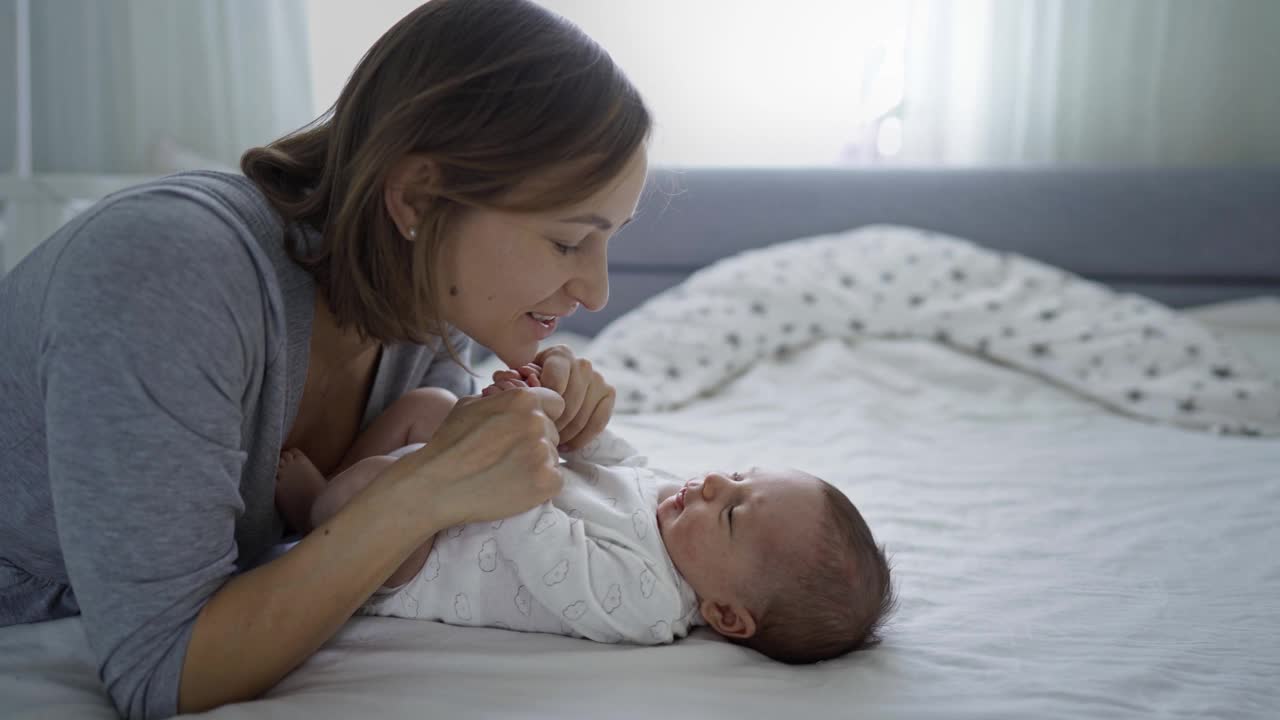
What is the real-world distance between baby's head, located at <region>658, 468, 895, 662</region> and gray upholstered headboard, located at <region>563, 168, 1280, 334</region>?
5.20 ft

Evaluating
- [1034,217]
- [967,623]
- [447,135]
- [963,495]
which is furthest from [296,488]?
[1034,217]

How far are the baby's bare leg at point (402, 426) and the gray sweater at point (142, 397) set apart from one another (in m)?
0.34

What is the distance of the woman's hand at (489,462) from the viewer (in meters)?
0.86

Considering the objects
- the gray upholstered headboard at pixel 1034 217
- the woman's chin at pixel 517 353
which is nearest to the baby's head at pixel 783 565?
the woman's chin at pixel 517 353

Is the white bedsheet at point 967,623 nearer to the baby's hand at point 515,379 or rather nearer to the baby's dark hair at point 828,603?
the baby's dark hair at point 828,603

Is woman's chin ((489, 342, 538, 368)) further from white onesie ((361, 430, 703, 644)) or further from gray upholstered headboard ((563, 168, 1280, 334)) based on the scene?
gray upholstered headboard ((563, 168, 1280, 334))

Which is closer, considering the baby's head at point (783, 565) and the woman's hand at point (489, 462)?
the woman's hand at point (489, 462)

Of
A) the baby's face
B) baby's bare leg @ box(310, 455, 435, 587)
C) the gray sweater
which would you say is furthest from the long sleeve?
the baby's face

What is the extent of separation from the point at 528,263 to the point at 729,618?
458 millimetres

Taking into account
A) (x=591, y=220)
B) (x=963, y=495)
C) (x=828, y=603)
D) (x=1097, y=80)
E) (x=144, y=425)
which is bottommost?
(x=963, y=495)

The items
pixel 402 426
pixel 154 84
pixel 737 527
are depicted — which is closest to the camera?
pixel 737 527

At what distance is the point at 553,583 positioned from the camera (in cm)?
94

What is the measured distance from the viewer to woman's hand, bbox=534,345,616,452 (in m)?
1.11

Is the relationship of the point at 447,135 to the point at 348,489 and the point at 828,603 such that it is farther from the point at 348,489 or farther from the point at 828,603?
the point at 828,603
